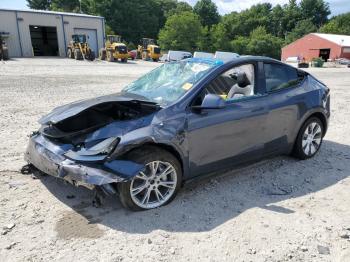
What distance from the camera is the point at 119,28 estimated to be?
64062 millimetres

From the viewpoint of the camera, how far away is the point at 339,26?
8869 cm

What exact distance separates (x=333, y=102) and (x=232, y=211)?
8826 millimetres

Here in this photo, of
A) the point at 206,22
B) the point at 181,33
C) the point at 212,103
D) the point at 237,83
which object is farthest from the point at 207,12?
the point at 212,103

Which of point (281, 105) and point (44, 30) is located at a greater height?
point (44, 30)

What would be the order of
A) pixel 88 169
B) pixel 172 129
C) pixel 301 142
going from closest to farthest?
pixel 88 169 < pixel 172 129 < pixel 301 142

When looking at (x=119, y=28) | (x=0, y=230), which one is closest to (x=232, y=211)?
(x=0, y=230)

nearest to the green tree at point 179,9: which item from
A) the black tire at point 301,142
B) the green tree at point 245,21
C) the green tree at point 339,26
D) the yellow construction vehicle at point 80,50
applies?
the green tree at point 245,21

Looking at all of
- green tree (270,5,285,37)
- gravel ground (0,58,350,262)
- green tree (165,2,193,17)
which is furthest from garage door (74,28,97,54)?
green tree (270,5,285,37)

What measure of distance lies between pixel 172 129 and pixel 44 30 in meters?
42.3

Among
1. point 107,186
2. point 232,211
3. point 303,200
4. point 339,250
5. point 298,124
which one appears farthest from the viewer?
point 298,124

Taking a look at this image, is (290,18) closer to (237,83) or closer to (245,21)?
(245,21)

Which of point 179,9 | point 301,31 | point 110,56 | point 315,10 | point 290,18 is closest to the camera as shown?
point 110,56

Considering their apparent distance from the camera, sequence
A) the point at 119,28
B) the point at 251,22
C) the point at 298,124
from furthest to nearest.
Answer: the point at 251,22, the point at 119,28, the point at 298,124

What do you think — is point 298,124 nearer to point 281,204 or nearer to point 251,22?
point 281,204
